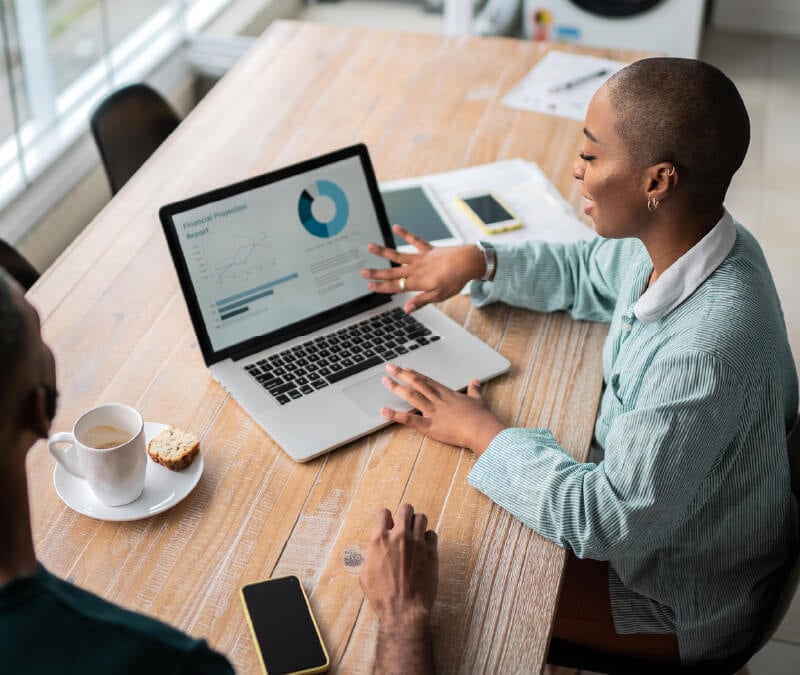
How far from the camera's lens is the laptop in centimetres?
147

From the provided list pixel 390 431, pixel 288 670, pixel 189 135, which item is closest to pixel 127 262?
pixel 189 135

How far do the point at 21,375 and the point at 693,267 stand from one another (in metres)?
0.90

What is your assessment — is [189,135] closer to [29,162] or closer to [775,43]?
[29,162]

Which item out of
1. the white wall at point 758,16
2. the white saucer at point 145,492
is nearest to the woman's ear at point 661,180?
the white saucer at point 145,492

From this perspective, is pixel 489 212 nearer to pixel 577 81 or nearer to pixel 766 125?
pixel 577 81

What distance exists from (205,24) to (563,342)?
258 centimetres

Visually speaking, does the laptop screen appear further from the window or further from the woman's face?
the window

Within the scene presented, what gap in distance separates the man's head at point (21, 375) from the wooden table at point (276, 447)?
0.42 meters

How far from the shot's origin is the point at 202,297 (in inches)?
59.3

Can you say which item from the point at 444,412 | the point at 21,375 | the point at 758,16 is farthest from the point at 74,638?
the point at 758,16

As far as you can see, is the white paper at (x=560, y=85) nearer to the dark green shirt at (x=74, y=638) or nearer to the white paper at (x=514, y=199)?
the white paper at (x=514, y=199)

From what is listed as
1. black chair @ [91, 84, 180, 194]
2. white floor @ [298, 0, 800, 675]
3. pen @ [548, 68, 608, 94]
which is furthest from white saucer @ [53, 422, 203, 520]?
white floor @ [298, 0, 800, 675]

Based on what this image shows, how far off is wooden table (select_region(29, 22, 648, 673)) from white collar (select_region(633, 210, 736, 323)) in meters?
0.26

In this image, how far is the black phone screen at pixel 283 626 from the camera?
43.4 inches
